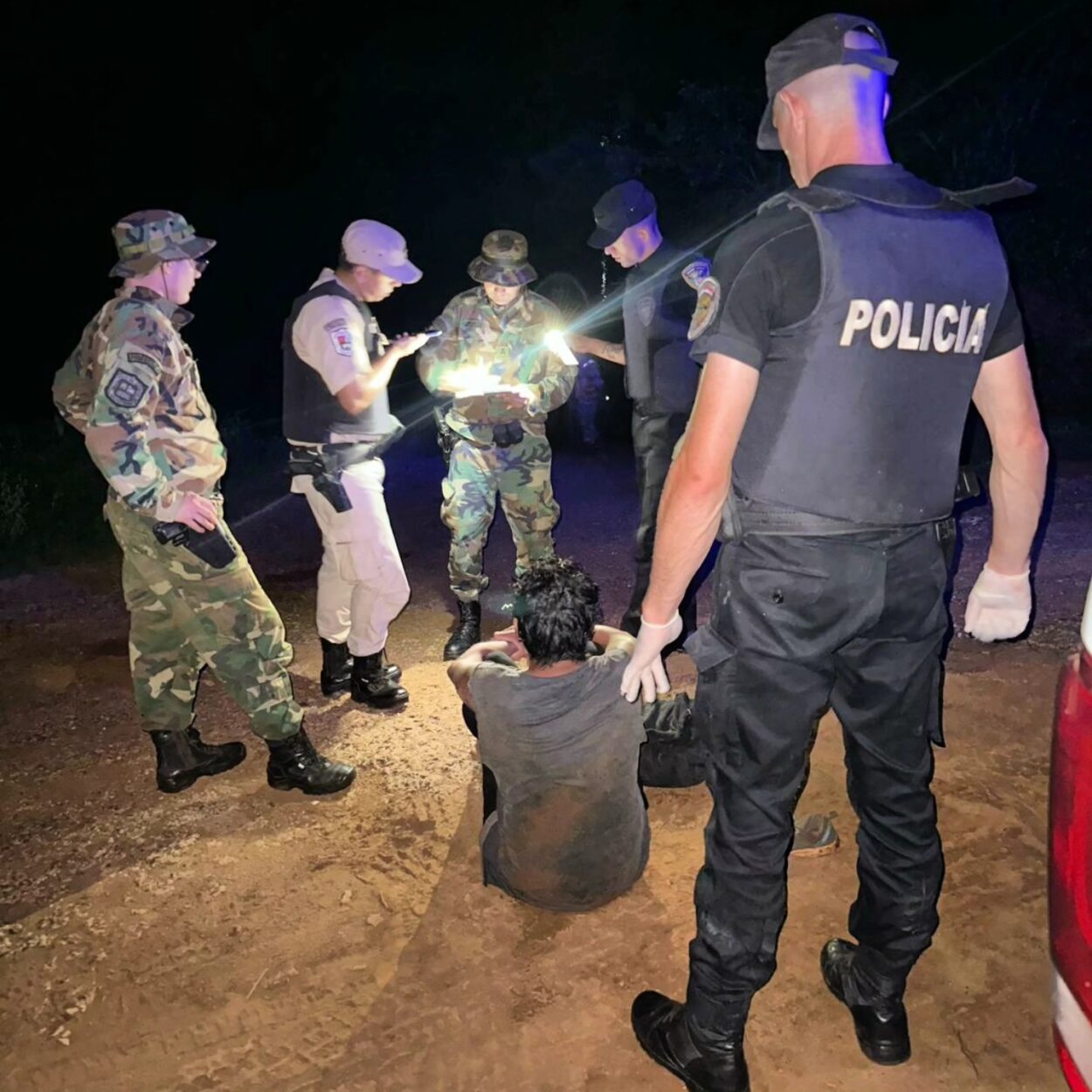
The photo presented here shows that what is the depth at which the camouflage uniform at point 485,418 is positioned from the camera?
5.19 meters

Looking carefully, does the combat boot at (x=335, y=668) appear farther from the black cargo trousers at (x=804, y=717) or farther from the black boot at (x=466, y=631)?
the black cargo trousers at (x=804, y=717)

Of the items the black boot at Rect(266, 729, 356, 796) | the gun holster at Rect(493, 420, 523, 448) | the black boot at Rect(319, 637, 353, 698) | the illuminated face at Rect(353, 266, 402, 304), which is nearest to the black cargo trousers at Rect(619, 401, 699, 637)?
the gun holster at Rect(493, 420, 523, 448)

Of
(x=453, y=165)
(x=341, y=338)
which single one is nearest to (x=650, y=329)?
(x=341, y=338)

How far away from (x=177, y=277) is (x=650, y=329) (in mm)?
2262

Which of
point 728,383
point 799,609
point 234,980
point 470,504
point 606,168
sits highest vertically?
point 606,168

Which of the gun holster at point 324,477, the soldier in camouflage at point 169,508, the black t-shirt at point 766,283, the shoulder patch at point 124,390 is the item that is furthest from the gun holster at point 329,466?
the black t-shirt at point 766,283

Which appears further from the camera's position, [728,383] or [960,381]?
[960,381]

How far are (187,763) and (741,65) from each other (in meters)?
17.2

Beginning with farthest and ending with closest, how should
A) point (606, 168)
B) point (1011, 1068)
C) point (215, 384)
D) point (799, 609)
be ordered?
1. point (215, 384)
2. point (606, 168)
3. point (1011, 1068)
4. point (799, 609)

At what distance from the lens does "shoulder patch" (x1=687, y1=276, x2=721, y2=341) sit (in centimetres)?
189

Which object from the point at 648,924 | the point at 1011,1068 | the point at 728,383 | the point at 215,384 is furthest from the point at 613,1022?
the point at 215,384

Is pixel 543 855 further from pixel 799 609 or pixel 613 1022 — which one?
pixel 799 609

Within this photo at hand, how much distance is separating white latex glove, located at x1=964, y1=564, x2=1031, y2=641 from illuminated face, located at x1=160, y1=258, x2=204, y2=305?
2.86 m

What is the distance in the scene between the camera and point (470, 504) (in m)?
5.19
